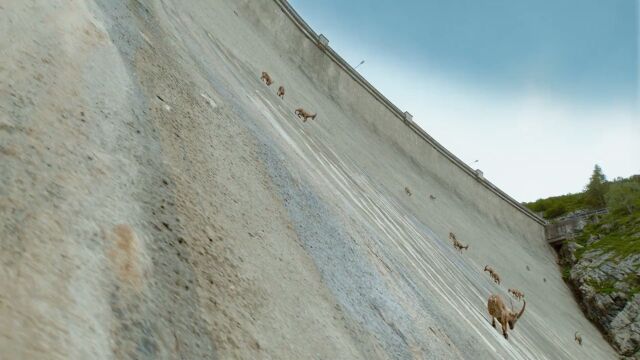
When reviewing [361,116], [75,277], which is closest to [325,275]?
[75,277]

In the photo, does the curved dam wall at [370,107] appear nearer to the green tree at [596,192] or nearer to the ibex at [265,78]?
the ibex at [265,78]

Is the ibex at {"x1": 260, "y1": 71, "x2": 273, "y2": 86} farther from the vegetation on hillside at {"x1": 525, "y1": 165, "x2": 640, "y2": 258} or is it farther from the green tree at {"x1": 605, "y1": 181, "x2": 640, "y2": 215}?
the green tree at {"x1": 605, "y1": 181, "x2": 640, "y2": 215}

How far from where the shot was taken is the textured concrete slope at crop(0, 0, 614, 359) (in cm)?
188

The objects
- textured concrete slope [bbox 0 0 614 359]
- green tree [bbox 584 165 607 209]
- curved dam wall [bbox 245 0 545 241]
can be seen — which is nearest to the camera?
textured concrete slope [bbox 0 0 614 359]

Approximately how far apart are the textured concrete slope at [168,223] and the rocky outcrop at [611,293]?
1541 cm

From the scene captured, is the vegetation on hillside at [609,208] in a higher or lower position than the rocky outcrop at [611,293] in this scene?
higher

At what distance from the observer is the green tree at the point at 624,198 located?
3038cm

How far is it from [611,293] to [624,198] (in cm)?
1238

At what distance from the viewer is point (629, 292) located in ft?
67.7

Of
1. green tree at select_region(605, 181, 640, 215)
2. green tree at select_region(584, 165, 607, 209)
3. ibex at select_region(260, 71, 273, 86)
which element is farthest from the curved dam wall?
green tree at select_region(584, 165, 607, 209)

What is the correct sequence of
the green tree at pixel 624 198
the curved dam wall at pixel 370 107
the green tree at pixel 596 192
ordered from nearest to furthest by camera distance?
the curved dam wall at pixel 370 107 < the green tree at pixel 624 198 < the green tree at pixel 596 192

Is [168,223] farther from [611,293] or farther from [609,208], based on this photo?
[609,208]

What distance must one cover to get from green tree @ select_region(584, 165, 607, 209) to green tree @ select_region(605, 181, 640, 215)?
434 cm

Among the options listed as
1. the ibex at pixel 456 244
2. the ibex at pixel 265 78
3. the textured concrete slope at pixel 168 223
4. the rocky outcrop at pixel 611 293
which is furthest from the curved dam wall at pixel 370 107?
the textured concrete slope at pixel 168 223
